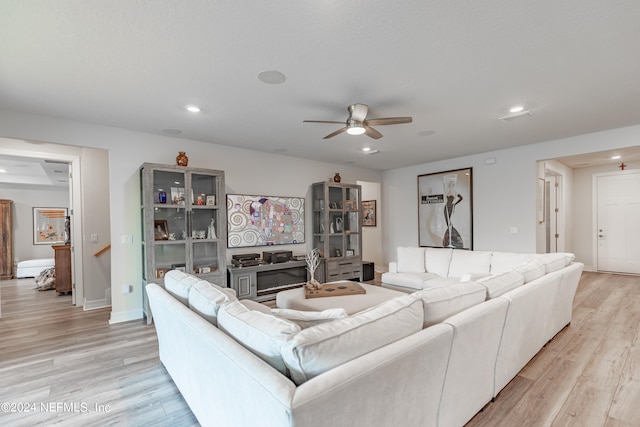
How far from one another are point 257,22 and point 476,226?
206 inches

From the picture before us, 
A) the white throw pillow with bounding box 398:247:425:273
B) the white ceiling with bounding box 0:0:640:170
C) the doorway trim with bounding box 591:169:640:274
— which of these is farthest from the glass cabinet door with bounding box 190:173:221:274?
the doorway trim with bounding box 591:169:640:274

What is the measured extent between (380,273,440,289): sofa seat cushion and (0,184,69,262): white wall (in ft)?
29.6

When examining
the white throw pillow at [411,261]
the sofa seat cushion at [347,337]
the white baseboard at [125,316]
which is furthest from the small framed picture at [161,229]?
the white throw pillow at [411,261]

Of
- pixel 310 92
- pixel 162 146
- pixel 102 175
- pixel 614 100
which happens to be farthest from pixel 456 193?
pixel 102 175

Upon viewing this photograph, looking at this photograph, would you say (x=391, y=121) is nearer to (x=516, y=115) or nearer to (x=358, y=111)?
(x=358, y=111)

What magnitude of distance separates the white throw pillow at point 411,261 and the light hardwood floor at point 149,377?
1.89 m

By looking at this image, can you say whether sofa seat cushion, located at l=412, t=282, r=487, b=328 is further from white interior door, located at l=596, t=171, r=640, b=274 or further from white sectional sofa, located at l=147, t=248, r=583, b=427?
white interior door, located at l=596, t=171, r=640, b=274

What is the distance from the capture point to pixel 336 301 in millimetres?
3074

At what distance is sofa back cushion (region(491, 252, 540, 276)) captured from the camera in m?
3.69

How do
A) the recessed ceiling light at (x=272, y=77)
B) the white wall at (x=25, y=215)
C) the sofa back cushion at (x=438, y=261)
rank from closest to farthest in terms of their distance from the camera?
1. the recessed ceiling light at (x=272, y=77)
2. the sofa back cushion at (x=438, y=261)
3. the white wall at (x=25, y=215)

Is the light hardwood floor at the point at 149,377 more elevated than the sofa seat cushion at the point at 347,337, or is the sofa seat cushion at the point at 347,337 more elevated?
the sofa seat cushion at the point at 347,337

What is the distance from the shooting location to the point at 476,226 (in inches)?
217

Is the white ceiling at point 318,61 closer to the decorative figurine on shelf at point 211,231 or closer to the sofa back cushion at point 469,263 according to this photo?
the decorative figurine on shelf at point 211,231

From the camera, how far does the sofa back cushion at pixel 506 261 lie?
3.69 metres
